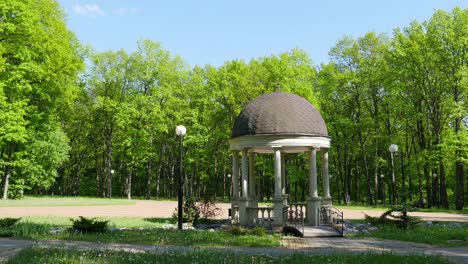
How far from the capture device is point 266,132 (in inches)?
765

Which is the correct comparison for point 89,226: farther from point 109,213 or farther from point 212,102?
point 212,102

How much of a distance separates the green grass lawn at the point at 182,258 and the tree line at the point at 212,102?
19700 mm

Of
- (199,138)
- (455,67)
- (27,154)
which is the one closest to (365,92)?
(455,67)

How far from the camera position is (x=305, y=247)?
13.5 metres

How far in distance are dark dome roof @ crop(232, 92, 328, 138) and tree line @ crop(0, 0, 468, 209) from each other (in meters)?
10.7

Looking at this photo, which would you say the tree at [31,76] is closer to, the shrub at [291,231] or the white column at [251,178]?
the white column at [251,178]

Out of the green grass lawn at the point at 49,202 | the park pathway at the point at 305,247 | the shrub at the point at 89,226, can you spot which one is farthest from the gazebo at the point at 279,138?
the green grass lawn at the point at 49,202

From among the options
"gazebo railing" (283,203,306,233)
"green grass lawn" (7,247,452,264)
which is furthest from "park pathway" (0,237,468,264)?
"gazebo railing" (283,203,306,233)

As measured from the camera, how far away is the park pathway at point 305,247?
11602mm

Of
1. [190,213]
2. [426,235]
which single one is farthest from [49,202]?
[426,235]

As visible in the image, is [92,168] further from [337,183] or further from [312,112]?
[312,112]

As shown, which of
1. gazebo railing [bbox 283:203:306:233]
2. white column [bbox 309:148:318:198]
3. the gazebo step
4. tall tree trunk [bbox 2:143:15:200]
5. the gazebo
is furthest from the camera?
tall tree trunk [bbox 2:143:15:200]

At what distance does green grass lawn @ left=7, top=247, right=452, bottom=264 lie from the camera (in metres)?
9.12

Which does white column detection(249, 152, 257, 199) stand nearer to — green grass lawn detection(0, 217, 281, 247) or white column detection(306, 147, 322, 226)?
white column detection(306, 147, 322, 226)
